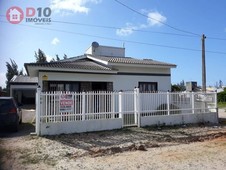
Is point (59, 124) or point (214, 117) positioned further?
point (214, 117)

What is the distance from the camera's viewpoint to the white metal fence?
33.9 ft

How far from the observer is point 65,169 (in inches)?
239

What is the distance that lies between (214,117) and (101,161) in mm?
10194

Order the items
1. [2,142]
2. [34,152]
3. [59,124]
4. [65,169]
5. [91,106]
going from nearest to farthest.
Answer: [65,169] → [34,152] → [2,142] → [59,124] → [91,106]

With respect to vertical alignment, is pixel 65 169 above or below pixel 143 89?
below

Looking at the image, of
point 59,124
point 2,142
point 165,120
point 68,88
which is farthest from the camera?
point 68,88

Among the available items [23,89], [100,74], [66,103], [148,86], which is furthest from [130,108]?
[23,89]

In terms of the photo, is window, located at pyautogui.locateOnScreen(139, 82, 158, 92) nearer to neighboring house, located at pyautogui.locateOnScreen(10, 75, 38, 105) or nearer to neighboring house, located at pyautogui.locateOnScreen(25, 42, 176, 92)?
neighboring house, located at pyautogui.locateOnScreen(25, 42, 176, 92)

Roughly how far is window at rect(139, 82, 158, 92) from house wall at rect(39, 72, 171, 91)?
22 centimetres

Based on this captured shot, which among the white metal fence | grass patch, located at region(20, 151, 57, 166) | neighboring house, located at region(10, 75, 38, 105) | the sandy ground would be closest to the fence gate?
the white metal fence

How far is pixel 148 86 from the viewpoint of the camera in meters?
17.8

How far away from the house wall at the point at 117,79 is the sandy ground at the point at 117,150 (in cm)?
431

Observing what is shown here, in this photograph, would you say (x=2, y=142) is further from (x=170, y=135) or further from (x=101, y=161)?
(x=170, y=135)

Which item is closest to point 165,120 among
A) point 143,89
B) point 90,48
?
point 143,89
